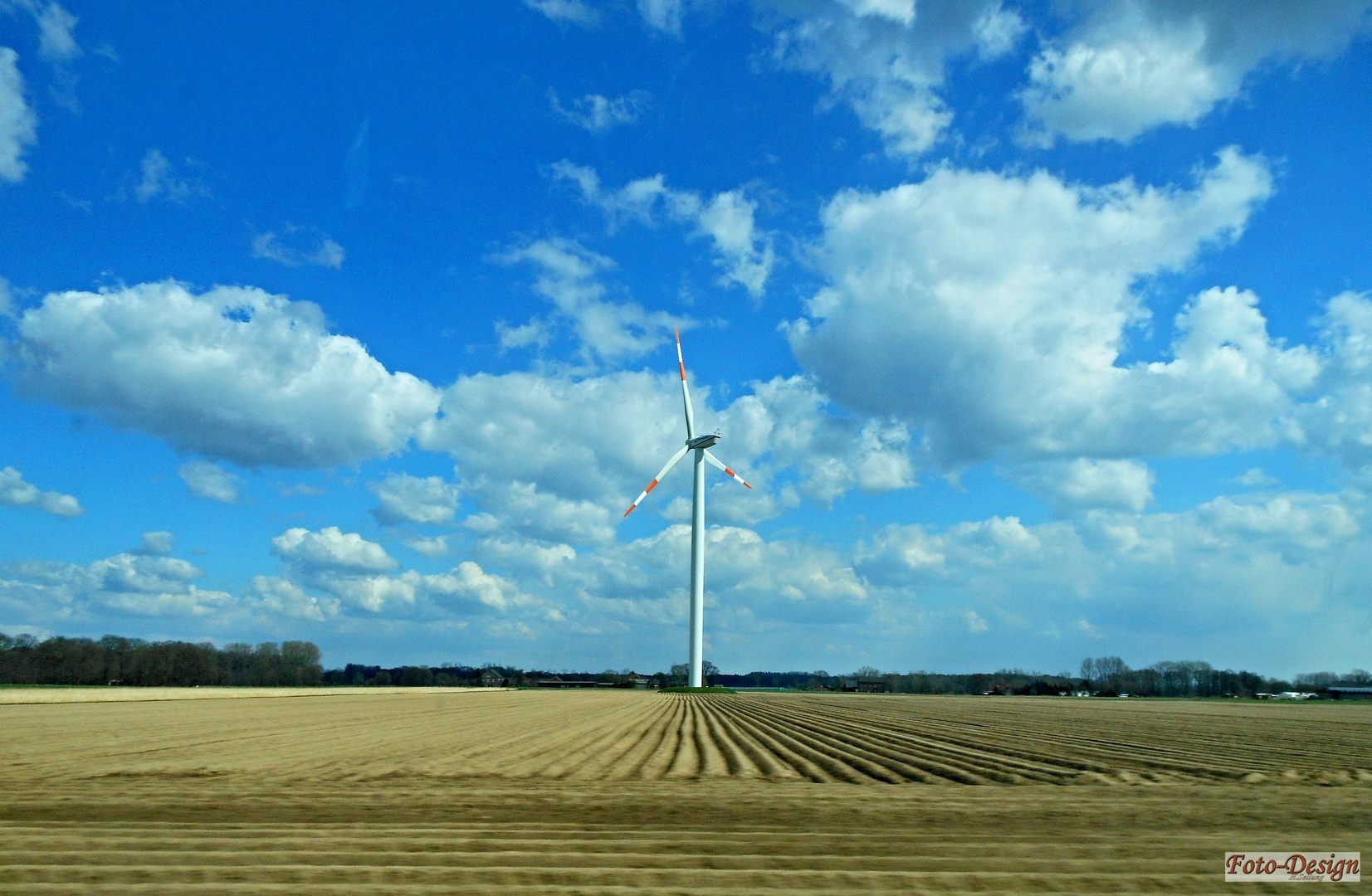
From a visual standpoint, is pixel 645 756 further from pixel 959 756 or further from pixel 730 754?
pixel 959 756

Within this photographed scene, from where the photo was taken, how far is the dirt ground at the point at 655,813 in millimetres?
9844

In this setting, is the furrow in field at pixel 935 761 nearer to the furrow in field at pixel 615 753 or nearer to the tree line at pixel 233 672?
the furrow in field at pixel 615 753

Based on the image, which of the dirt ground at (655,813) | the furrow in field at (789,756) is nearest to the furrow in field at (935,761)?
the dirt ground at (655,813)

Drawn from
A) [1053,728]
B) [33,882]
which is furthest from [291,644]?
[33,882]

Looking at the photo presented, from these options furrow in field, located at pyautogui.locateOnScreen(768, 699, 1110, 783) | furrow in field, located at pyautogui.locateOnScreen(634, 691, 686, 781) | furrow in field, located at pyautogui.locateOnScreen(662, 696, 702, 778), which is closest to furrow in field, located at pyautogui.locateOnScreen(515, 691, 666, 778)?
furrow in field, located at pyautogui.locateOnScreen(634, 691, 686, 781)

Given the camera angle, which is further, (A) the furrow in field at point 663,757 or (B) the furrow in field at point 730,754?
(B) the furrow in field at point 730,754

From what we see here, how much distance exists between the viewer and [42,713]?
161ft

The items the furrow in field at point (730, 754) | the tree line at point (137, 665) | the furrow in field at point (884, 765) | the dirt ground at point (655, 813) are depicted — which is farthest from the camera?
the tree line at point (137, 665)

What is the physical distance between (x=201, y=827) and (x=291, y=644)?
203783 millimetres

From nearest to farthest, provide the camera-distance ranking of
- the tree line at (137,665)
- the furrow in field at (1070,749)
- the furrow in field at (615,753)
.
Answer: the furrow in field at (615,753), the furrow in field at (1070,749), the tree line at (137,665)

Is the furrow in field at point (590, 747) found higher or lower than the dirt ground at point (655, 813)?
lower

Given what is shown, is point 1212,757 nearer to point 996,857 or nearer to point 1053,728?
point 1053,728

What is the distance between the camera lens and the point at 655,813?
14.0 metres

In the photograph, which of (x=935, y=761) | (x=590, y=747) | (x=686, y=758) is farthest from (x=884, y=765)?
(x=590, y=747)
